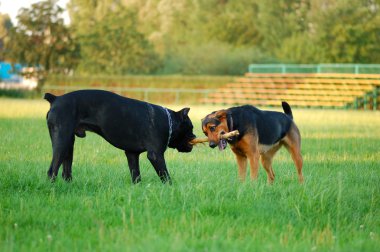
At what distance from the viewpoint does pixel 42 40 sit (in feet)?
192

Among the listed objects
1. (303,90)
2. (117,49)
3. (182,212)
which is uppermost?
(117,49)

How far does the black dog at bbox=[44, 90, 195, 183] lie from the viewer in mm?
7996

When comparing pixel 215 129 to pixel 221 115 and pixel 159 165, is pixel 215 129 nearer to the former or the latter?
pixel 221 115

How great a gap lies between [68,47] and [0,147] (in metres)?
47.7

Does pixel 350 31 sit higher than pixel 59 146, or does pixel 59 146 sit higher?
pixel 350 31

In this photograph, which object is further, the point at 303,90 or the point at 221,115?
the point at 303,90

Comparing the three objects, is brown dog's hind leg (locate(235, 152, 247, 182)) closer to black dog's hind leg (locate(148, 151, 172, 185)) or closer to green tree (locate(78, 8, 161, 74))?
black dog's hind leg (locate(148, 151, 172, 185))

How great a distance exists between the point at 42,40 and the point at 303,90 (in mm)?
25291

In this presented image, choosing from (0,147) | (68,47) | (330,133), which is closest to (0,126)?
(0,147)

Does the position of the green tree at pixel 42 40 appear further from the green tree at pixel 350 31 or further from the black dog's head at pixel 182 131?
the black dog's head at pixel 182 131

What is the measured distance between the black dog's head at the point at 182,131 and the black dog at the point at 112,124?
13 mm

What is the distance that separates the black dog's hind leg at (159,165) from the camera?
321 inches

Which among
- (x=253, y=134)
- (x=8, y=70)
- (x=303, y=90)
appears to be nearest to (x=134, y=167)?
(x=253, y=134)

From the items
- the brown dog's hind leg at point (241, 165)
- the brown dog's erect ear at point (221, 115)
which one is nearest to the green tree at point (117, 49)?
the brown dog's hind leg at point (241, 165)
